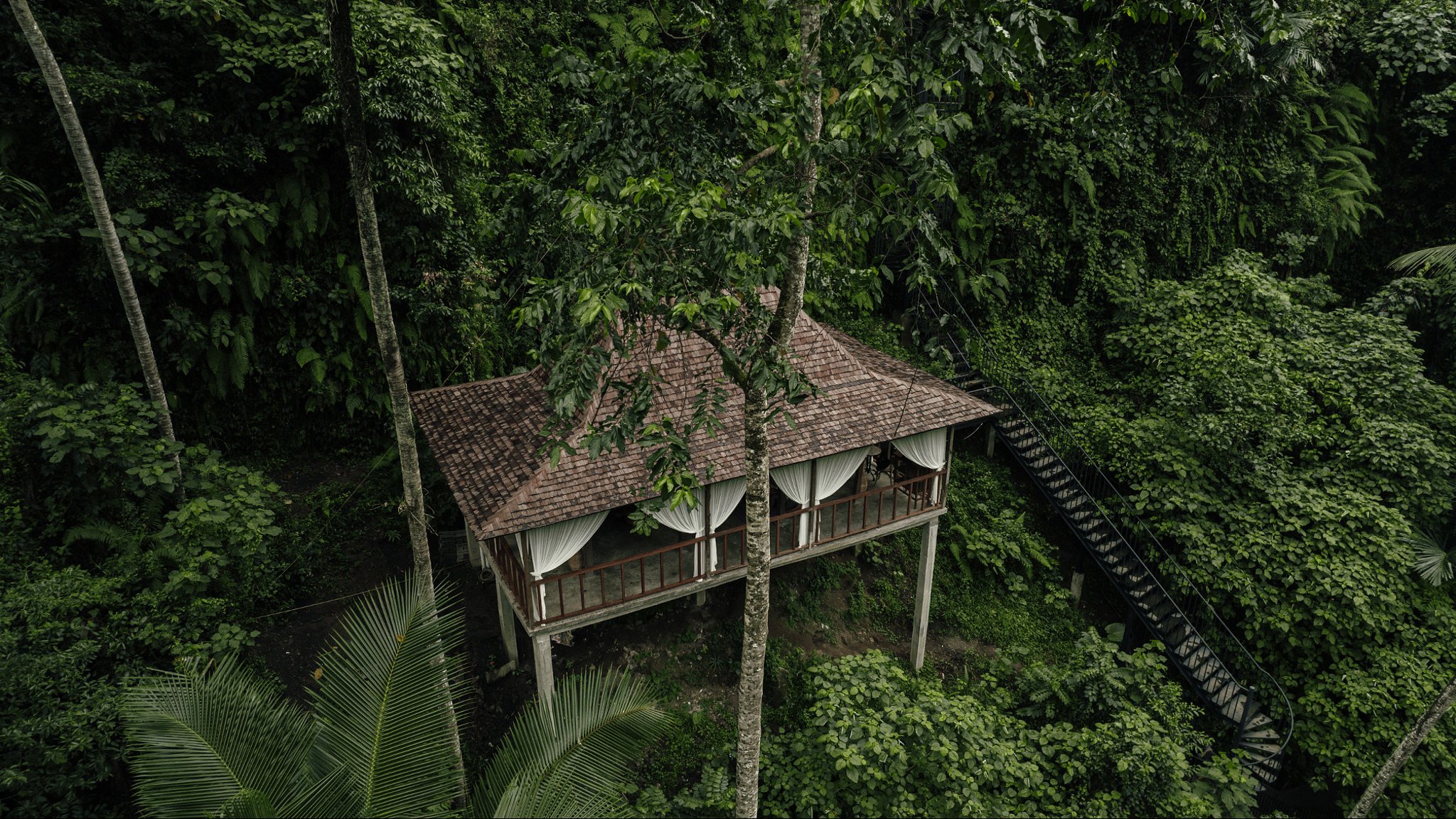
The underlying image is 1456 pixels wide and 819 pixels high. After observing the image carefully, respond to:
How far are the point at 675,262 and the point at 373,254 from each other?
3.49 metres

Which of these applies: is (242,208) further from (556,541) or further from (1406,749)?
(1406,749)

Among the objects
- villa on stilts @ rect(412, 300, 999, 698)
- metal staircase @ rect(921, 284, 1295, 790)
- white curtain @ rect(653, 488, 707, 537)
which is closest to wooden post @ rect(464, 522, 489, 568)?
villa on stilts @ rect(412, 300, 999, 698)

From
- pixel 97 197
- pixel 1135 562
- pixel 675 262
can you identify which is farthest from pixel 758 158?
pixel 1135 562

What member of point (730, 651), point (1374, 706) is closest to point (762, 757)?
point (730, 651)

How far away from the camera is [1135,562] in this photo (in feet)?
50.9

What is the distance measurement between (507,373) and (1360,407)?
17.7 m

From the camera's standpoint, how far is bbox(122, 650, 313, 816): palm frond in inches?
236

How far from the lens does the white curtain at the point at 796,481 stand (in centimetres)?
1209

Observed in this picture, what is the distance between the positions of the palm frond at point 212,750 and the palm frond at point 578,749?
1.59m

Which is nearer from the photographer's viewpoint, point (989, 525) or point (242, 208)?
point (242, 208)

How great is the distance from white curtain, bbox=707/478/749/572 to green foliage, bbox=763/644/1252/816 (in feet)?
8.04

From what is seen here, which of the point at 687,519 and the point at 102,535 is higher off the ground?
the point at 102,535

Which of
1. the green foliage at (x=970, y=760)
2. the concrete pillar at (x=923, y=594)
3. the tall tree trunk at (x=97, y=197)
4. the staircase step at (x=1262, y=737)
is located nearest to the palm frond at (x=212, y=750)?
the tall tree trunk at (x=97, y=197)

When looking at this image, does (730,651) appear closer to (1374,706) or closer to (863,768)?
(863,768)
